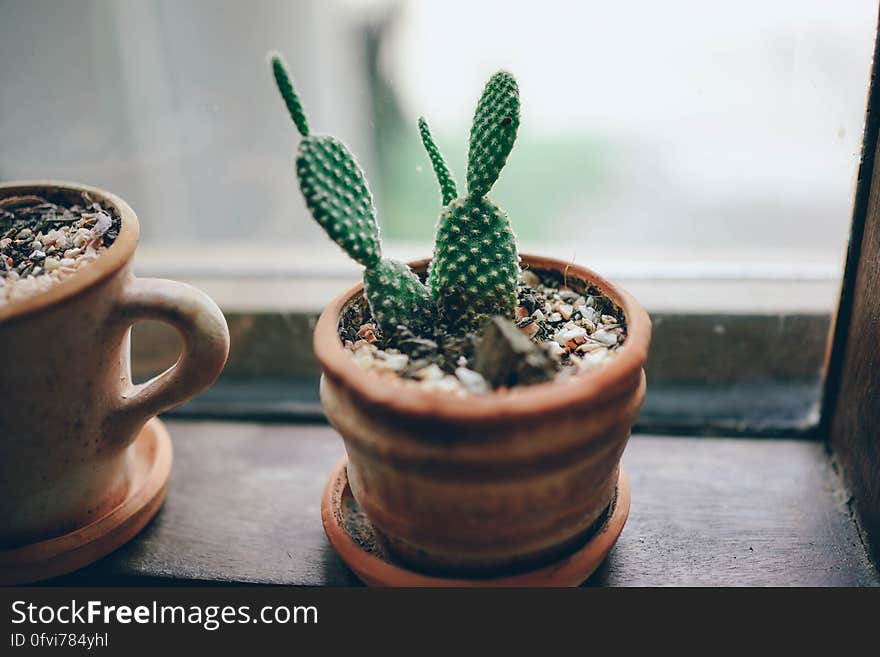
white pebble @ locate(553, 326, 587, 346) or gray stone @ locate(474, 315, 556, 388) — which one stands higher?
gray stone @ locate(474, 315, 556, 388)

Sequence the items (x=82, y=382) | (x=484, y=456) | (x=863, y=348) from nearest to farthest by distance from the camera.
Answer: (x=484, y=456) < (x=82, y=382) < (x=863, y=348)

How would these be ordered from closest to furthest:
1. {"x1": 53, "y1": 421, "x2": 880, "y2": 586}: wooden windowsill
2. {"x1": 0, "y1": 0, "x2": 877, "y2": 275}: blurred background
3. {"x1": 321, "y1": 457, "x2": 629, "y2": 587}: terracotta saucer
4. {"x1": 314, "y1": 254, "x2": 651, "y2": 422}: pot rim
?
{"x1": 314, "y1": 254, "x2": 651, "y2": 422}: pot rim, {"x1": 321, "y1": 457, "x2": 629, "y2": 587}: terracotta saucer, {"x1": 53, "y1": 421, "x2": 880, "y2": 586}: wooden windowsill, {"x1": 0, "y1": 0, "x2": 877, "y2": 275}: blurred background

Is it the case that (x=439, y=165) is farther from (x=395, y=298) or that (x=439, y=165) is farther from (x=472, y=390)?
(x=472, y=390)

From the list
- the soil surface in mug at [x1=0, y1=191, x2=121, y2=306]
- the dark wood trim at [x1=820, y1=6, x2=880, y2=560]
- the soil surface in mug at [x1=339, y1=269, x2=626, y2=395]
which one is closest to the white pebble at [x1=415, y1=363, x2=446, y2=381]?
the soil surface in mug at [x1=339, y1=269, x2=626, y2=395]

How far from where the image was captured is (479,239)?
69cm

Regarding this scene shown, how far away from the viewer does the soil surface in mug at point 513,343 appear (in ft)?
1.94

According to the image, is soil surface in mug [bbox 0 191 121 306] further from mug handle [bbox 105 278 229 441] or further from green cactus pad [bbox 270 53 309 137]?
green cactus pad [bbox 270 53 309 137]

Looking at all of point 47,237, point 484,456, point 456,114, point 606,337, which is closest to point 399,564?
point 484,456

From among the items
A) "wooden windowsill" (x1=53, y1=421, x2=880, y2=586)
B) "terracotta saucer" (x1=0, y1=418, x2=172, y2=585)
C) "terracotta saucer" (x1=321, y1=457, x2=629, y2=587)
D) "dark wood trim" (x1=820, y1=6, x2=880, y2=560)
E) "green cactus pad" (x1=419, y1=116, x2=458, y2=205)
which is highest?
"green cactus pad" (x1=419, y1=116, x2=458, y2=205)

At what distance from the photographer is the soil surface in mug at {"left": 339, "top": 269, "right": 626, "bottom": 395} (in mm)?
593

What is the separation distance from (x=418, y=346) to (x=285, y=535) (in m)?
0.31

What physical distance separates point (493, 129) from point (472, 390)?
24cm

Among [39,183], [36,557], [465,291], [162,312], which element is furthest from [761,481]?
[39,183]

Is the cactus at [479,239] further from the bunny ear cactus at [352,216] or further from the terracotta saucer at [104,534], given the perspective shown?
the terracotta saucer at [104,534]
